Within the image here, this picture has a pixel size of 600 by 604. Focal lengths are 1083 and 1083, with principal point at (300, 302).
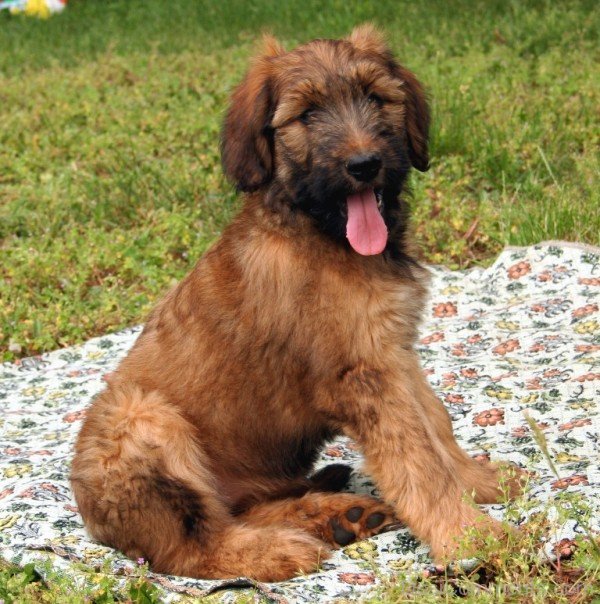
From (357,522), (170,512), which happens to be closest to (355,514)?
(357,522)

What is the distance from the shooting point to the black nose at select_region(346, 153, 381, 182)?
399 cm

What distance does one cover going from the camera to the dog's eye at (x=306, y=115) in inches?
165

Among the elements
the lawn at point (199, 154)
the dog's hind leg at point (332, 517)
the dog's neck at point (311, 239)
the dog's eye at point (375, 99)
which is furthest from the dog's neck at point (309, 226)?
the dog's hind leg at point (332, 517)

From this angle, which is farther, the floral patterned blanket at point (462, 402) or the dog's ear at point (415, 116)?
the dog's ear at point (415, 116)

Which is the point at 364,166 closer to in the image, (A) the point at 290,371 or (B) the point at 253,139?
(B) the point at 253,139

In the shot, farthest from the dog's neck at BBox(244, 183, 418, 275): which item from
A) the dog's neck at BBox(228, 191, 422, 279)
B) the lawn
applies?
the lawn

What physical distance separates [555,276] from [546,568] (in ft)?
11.7

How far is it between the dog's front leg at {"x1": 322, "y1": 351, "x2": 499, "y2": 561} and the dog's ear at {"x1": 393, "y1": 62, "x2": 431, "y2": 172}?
1.02 m

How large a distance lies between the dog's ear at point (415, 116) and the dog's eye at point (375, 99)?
19 cm

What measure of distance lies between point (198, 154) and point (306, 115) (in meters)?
5.66

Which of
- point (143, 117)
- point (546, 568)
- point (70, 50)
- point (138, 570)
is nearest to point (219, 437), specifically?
point (138, 570)

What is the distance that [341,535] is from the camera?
4.30 m

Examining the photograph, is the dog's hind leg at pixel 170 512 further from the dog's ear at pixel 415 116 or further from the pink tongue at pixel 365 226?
the dog's ear at pixel 415 116

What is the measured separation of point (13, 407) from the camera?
6.46 metres
